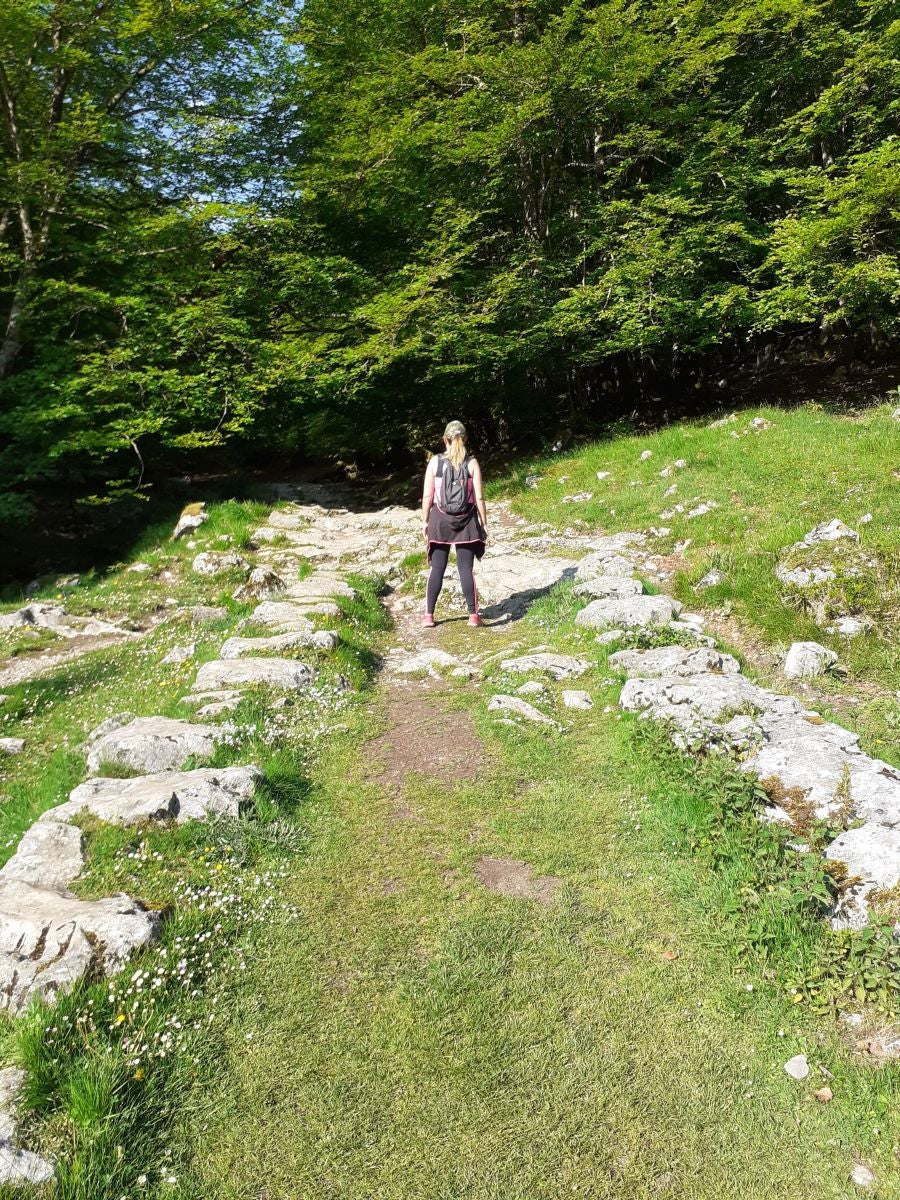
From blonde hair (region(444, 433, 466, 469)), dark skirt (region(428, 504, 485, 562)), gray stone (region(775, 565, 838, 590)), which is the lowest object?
gray stone (region(775, 565, 838, 590))

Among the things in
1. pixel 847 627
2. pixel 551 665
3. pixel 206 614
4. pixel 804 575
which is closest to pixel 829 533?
pixel 804 575

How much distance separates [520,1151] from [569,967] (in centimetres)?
114

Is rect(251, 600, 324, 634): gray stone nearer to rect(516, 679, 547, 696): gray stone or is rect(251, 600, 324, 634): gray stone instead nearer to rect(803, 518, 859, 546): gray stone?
rect(516, 679, 547, 696): gray stone

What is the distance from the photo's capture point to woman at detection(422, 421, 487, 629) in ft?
31.6

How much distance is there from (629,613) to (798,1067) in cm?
600

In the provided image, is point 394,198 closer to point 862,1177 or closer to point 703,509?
point 703,509

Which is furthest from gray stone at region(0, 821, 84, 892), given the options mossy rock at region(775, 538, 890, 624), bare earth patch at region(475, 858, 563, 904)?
mossy rock at region(775, 538, 890, 624)

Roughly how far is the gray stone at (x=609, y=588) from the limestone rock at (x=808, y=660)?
8.24ft

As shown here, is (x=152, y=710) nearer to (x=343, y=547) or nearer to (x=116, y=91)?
(x=343, y=547)

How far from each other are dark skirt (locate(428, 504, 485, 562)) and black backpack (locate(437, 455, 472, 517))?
10cm

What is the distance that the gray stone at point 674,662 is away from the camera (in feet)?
23.9

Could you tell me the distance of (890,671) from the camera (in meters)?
7.54

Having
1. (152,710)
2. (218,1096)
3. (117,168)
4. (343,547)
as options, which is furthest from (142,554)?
(218,1096)

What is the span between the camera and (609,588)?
10.1 metres
